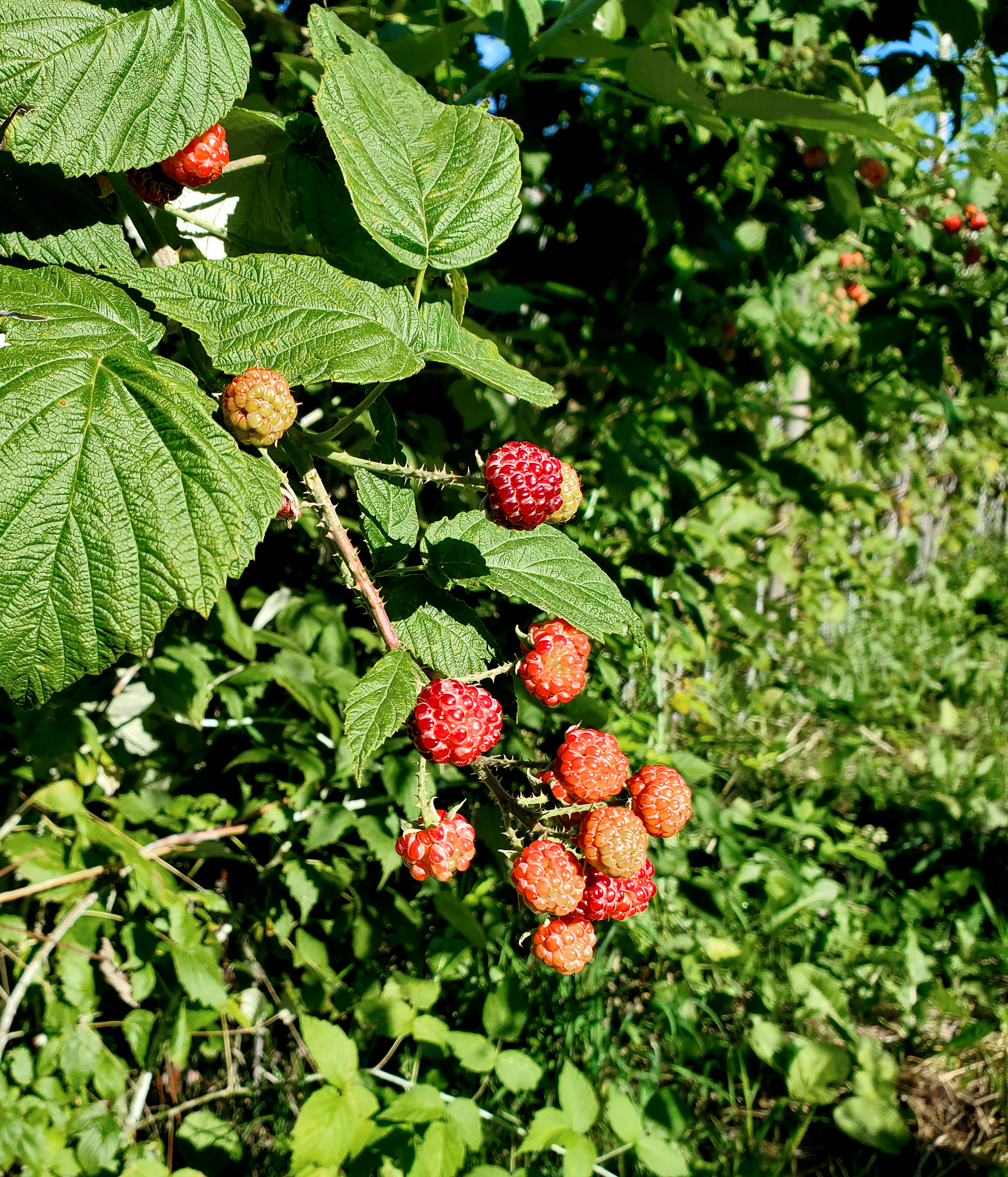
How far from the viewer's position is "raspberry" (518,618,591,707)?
2.22 ft

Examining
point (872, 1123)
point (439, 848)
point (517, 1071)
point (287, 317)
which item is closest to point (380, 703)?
point (439, 848)

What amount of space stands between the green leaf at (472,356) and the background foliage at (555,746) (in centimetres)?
8

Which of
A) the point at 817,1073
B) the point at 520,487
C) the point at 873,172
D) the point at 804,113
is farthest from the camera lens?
the point at 873,172

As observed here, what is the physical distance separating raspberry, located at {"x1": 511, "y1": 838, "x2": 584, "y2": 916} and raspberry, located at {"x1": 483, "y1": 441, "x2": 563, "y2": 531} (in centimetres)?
25

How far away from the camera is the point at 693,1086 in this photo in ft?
6.53

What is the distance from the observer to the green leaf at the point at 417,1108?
1231 mm

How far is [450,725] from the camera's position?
0.59 metres

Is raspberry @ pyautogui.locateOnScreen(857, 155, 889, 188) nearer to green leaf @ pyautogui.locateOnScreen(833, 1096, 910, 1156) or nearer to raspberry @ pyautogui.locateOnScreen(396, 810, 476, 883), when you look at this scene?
raspberry @ pyautogui.locateOnScreen(396, 810, 476, 883)

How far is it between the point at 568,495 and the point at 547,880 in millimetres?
307

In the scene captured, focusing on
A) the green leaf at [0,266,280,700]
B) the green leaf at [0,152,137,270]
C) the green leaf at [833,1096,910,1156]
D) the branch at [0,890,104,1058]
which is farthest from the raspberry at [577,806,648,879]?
the green leaf at [833,1096,910,1156]

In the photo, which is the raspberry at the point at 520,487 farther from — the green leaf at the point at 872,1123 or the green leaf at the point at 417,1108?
the green leaf at the point at 872,1123

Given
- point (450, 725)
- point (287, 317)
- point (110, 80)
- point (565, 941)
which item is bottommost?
point (565, 941)

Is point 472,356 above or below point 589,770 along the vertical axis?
above

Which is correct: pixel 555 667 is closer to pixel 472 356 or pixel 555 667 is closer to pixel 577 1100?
pixel 472 356
